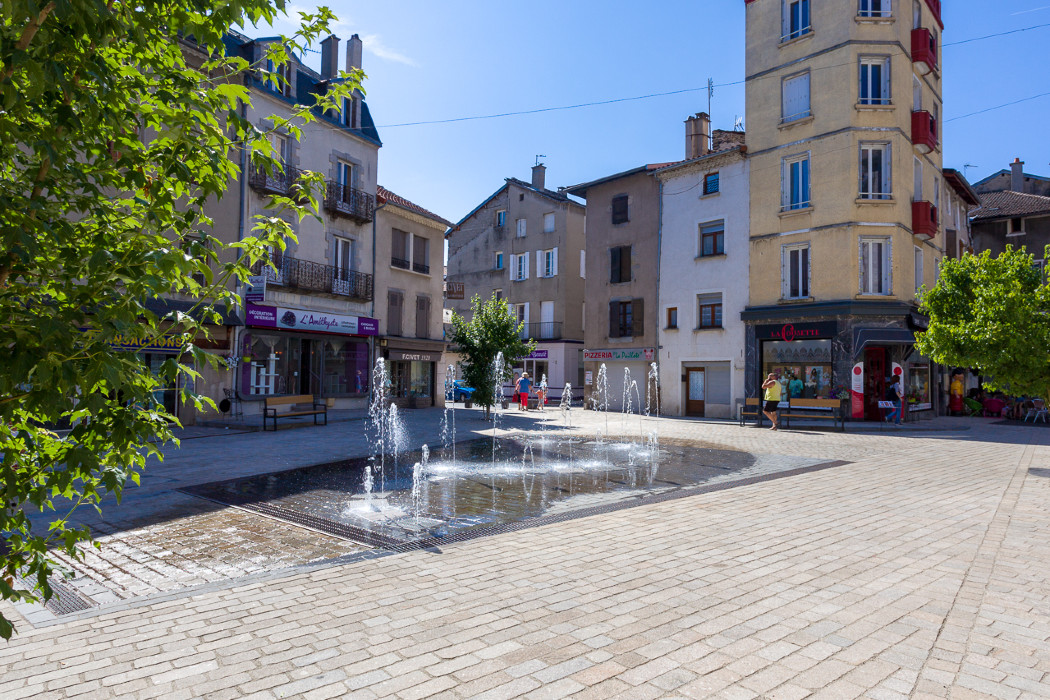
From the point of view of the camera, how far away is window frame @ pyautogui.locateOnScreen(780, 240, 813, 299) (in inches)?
922

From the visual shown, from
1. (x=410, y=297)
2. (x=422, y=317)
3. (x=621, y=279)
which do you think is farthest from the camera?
(x=621, y=279)

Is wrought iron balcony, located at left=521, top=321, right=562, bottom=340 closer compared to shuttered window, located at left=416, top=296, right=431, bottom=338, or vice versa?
shuttered window, located at left=416, top=296, right=431, bottom=338

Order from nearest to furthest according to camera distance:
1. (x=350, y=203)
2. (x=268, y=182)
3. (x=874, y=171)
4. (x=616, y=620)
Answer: (x=616, y=620) < (x=268, y=182) < (x=874, y=171) < (x=350, y=203)

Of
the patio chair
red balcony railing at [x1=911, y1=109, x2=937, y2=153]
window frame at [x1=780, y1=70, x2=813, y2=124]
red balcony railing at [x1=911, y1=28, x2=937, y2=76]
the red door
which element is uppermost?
red balcony railing at [x1=911, y1=28, x2=937, y2=76]

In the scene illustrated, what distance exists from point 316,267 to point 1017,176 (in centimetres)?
4365

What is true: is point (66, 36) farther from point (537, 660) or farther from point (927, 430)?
point (927, 430)

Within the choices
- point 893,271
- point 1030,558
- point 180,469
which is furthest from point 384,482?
point 893,271

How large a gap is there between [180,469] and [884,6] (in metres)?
26.5

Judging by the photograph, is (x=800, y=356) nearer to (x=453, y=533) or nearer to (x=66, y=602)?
(x=453, y=533)

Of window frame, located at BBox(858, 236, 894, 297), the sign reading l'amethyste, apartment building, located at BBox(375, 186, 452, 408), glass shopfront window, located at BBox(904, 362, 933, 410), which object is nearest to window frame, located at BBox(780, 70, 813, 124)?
window frame, located at BBox(858, 236, 894, 297)

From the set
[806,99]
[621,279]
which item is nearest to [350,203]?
[621,279]

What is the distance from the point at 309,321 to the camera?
22328 millimetres

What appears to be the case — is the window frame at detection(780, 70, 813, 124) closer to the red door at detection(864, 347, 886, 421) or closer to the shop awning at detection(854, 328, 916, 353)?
the shop awning at detection(854, 328, 916, 353)

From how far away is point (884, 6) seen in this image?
75.1 feet
